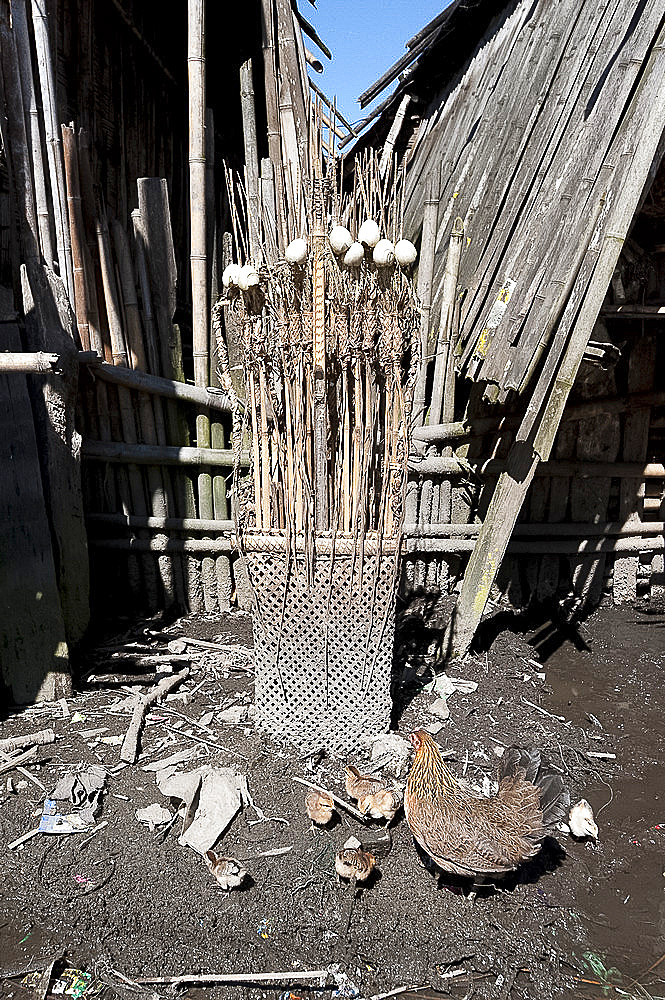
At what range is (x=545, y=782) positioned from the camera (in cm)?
324

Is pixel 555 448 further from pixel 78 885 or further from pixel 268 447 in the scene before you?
pixel 78 885

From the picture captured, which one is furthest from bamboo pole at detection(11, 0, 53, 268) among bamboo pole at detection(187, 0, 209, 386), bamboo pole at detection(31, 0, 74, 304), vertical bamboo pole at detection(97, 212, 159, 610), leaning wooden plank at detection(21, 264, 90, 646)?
bamboo pole at detection(187, 0, 209, 386)

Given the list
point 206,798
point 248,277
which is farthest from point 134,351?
point 206,798

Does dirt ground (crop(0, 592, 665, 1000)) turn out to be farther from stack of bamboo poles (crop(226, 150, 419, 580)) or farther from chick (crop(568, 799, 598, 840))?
stack of bamboo poles (crop(226, 150, 419, 580))

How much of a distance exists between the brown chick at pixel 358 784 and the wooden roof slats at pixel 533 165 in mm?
2928

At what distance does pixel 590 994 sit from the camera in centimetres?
258

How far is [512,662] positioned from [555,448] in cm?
235

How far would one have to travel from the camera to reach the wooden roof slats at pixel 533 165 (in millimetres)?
4719

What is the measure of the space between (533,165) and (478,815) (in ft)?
18.2

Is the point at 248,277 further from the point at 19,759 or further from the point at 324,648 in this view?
the point at 19,759

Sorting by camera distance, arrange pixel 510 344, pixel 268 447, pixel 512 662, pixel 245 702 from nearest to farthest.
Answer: pixel 268 447
pixel 245 702
pixel 510 344
pixel 512 662

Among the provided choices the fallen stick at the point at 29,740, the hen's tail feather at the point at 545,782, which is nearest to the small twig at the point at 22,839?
the fallen stick at the point at 29,740

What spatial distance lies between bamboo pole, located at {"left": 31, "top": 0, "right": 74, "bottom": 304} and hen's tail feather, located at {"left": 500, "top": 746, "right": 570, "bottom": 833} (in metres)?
4.83

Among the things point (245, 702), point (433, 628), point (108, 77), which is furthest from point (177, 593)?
point (108, 77)
